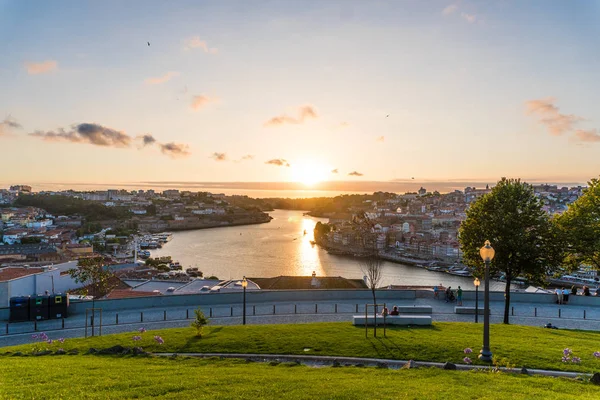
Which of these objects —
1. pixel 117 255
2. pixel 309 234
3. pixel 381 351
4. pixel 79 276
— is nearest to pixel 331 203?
pixel 309 234

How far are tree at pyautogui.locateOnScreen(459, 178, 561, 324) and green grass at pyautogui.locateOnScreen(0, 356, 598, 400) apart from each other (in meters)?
7.29

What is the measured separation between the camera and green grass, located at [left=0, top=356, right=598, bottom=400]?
451 centimetres

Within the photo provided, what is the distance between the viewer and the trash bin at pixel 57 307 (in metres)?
11.9

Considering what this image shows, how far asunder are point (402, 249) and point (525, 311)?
58442 millimetres

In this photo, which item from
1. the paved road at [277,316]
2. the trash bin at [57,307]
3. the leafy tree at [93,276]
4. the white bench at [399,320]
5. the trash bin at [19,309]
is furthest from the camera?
the leafy tree at [93,276]

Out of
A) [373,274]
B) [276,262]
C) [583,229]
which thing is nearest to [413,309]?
[373,274]

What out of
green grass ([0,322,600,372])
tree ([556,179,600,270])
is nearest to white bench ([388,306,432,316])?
green grass ([0,322,600,372])

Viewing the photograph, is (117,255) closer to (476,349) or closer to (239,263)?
Answer: (239,263)

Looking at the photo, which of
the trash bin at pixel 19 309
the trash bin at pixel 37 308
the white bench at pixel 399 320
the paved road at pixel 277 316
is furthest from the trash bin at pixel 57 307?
the white bench at pixel 399 320

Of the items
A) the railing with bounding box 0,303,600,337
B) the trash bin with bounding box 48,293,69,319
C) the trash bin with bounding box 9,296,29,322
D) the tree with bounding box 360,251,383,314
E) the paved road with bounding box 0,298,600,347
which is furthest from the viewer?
the tree with bounding box 360,251,383,314

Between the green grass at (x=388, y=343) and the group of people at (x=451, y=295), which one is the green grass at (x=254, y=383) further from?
the group of people at (x=451, y=295)

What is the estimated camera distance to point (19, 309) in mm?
11758

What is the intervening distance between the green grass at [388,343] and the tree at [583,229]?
12.9 ft

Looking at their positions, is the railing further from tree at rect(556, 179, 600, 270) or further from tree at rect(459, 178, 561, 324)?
tree at rect(556, 179, 600, 270)
